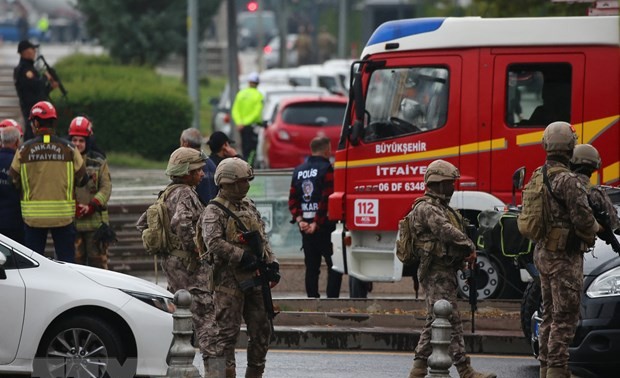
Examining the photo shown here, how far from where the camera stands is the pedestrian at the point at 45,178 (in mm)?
13461

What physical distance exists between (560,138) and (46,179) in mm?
5204

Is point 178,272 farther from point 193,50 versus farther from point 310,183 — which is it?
point 193,50

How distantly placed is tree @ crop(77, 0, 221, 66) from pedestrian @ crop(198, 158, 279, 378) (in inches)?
988

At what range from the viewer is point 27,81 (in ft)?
65.9

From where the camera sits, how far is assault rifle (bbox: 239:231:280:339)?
9.98 m

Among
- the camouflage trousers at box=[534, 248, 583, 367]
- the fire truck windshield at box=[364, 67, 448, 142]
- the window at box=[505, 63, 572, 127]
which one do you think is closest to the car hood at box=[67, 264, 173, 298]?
the camouflage trousers at box=[534, 248, 583, 367]

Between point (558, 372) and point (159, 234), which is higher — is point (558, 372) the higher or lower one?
the lower one

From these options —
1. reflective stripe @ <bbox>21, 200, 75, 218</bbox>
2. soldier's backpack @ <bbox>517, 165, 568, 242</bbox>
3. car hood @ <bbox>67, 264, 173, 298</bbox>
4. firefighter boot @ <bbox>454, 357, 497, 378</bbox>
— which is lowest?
firefighter boot @ <bbox>454, 357, 497, 378</bbox>

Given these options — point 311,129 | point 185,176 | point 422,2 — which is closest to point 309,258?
point 185,176

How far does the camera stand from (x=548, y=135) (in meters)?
10.4

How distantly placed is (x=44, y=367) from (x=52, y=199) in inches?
140

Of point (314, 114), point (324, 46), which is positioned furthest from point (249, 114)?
point (324, 46)

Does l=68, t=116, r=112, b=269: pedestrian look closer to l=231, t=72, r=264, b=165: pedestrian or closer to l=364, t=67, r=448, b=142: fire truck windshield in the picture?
l=364, t=67, r=448, b=142: fire truck windshield

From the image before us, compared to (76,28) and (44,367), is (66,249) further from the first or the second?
(76,28)
